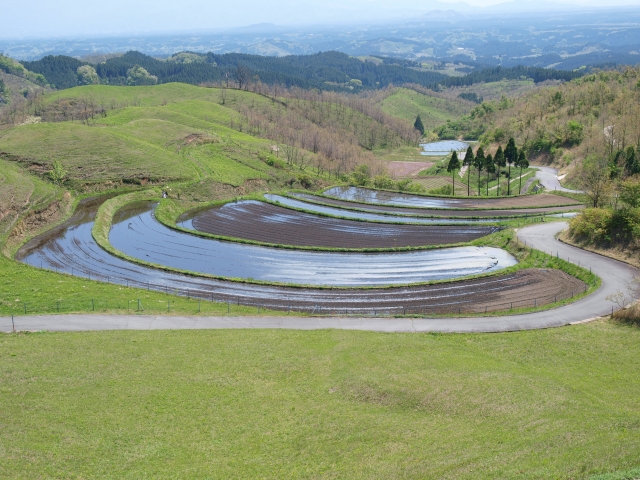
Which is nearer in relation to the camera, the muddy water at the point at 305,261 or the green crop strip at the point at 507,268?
the green crop strip at the point at 507,268

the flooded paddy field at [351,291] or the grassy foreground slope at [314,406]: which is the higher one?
the grassy foreground slope at [314,406]

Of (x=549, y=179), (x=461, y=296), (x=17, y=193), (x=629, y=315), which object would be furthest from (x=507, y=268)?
(x=17, y=193)

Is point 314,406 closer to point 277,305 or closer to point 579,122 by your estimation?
point 277,305

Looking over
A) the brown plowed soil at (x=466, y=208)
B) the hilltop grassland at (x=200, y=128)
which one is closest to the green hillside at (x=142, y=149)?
the hilltop grassland at (x=200, y=128)

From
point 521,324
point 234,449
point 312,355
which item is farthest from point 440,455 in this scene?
point 521,324

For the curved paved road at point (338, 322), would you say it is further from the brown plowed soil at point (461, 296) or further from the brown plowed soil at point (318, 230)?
the brown plowed soil at point (318, 230)

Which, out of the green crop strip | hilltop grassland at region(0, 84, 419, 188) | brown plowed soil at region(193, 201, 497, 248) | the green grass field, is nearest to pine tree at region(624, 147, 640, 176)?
brown plowed soil at region(193, 201, 497, 248)

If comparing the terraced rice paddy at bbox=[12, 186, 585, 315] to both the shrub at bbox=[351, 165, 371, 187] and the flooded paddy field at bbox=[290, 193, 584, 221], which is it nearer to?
the flooded paddy field at bbox=[290, 193, 584, 221]
